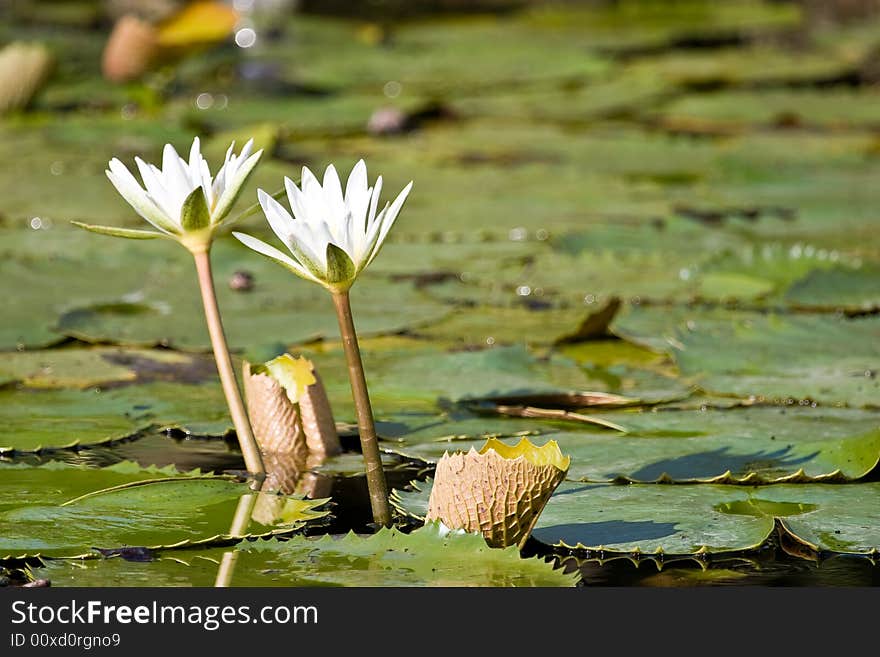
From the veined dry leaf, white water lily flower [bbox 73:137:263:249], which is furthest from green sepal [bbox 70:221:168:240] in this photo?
the veined dry leaf

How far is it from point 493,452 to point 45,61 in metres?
3.29

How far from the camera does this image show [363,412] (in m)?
1.46

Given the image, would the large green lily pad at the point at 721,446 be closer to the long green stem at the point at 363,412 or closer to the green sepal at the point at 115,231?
the long green stem at the point at 363,412

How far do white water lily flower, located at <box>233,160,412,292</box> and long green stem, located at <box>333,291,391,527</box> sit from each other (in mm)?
29

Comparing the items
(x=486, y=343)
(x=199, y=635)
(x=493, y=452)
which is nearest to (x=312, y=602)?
(x=199, y=635)

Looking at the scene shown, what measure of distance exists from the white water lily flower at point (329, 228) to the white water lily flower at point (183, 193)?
0.35 feet

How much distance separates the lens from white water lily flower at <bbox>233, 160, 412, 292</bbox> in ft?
4.53

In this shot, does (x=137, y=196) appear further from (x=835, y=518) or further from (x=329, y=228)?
(x=835, y=518)

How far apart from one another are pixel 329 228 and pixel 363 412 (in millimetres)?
208

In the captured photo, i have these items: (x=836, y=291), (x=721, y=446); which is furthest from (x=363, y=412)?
(x=836, y=291)

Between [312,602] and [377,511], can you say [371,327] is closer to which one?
[377,511]

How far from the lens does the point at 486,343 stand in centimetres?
247

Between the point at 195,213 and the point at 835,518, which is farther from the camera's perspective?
the point at 835,518

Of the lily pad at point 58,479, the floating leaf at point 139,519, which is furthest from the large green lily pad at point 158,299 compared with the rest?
the floating leaf at point 139,519
